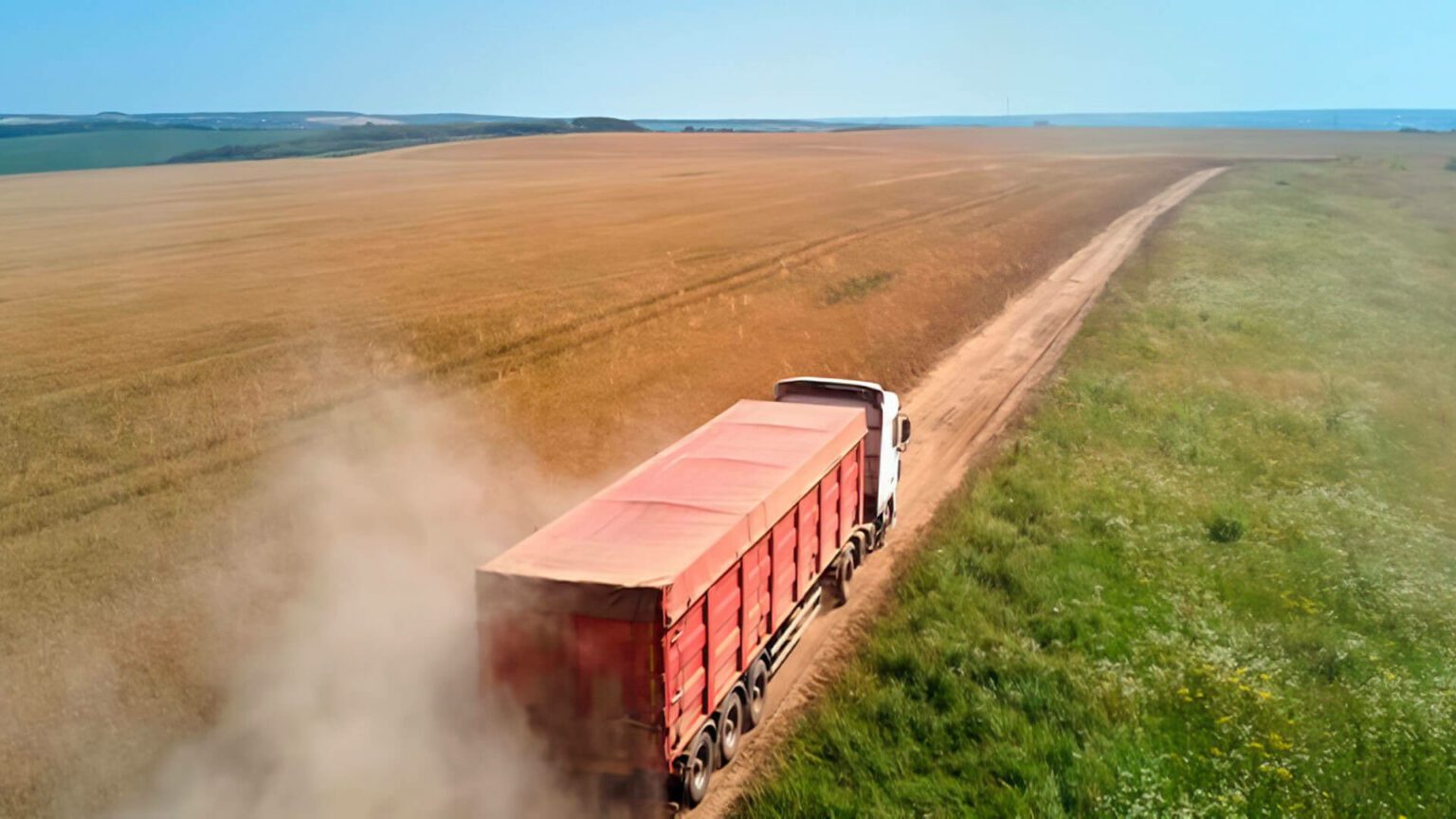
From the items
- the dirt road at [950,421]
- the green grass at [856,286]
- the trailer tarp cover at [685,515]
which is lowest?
the dirt road at [950,421]

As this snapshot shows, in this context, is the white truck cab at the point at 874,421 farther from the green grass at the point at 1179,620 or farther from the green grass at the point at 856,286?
the green grass at the point at 856,286

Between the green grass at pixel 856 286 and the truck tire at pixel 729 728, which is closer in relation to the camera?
the truck tire at pixel 729 728

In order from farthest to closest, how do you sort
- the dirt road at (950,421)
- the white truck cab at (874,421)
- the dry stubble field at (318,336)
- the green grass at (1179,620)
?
the white truck cab at (874,421) < the dry stubble field at (318,336) < the dirt road at (950,421) < the green grass at (1179,620)

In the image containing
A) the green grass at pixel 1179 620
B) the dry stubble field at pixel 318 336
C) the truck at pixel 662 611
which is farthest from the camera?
the dry stubble field at pixel 318 336

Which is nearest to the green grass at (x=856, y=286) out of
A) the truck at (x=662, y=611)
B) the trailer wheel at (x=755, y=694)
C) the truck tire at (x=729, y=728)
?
the truck at (x=662, y=611)

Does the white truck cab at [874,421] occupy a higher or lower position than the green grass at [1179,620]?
higher

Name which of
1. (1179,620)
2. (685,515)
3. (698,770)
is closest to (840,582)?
(1179,620)

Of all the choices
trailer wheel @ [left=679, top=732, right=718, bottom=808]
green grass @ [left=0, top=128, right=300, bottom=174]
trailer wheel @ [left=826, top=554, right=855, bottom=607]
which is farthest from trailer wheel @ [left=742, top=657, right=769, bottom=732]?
green grass @ [left=0, top=128, right=300, bottom=174]
